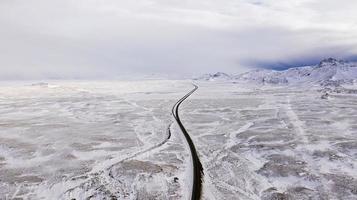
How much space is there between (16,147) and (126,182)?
6863mm

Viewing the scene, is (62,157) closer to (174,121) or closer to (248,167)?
(248,167)

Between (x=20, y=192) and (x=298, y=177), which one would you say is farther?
(x=298, y=177)

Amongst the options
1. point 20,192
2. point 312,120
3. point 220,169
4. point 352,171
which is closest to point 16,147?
point 20,192

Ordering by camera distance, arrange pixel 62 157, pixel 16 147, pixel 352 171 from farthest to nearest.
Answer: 1. pixel 16 147
2. pixel 62 157
3. pixel 352 171

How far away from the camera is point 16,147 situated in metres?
15.0

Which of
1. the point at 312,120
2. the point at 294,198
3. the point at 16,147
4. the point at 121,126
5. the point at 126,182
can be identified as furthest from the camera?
the point at 312,120

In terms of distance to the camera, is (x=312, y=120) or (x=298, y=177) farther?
(x=312, y=120)

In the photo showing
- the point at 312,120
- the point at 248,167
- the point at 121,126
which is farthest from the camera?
the point at 312,120

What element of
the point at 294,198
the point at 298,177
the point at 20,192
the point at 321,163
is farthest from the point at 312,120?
the point at 20,192

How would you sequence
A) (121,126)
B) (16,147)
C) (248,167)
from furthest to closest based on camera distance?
(121,126), (16,147), (248,167)

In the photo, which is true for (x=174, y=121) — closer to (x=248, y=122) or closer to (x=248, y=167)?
(x=248, y=122)

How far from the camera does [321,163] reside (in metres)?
12.1

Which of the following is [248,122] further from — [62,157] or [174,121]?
[62,157]

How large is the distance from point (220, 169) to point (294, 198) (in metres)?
2.84
